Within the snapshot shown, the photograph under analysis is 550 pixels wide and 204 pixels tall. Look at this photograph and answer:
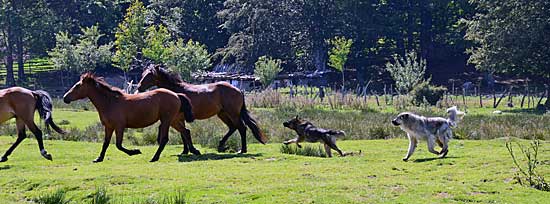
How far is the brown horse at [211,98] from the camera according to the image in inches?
819

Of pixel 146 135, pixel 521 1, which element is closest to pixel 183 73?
pixel 521 1

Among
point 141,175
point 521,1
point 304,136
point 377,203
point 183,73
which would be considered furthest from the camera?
point 183,73

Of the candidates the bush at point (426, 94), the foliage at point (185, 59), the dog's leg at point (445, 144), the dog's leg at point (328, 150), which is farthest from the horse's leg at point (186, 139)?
the foliage at point (185, 59)

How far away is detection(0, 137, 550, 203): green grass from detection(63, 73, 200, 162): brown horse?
2.20 feet

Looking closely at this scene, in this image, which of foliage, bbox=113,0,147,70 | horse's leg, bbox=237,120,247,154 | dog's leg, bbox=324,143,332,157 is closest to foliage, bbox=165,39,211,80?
foliage, bbox=113,0,147,70

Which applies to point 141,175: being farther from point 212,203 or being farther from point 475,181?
point 475,181

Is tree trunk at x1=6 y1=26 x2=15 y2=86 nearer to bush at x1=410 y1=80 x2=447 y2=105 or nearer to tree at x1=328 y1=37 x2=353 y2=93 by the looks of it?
tree at x1=328 y1=37 x2=353 y2=93

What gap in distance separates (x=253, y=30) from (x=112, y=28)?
15.3 metres

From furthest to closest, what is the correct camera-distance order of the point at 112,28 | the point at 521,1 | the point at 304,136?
the point at 112,28, the point at 521,1, the point at 304,136

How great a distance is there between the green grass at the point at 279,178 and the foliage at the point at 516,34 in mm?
29877

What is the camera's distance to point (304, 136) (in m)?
20.6

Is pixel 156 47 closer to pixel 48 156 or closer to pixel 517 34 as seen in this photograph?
pixel 517 34

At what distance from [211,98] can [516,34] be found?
32175 mm

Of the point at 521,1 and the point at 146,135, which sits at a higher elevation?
the point at 521,1
